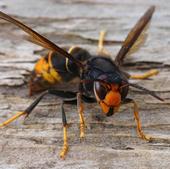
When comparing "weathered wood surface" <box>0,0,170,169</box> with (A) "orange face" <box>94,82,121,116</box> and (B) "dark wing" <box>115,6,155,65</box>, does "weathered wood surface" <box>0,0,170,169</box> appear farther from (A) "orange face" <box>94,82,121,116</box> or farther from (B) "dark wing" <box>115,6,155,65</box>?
(B) "dark wing" <box>115,6,155,65</box>

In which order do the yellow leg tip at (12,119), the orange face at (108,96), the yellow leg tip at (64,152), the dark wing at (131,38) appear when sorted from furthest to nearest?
the dark wing at (131,38)
the yellow leg tip at (12,119)
the orange face at (108,96)
the yellow leg tip at (64,152)

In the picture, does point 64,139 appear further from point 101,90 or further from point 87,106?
point 87,106

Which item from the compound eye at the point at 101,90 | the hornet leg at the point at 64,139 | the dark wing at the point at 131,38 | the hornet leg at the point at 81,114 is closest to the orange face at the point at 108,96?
the compound eye at the point at 101,90

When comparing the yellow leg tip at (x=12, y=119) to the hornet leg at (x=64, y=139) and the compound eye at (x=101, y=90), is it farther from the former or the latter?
the compound eye at (x=101, y=90)

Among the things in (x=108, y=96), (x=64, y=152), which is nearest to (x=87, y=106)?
(x=108, y=96)

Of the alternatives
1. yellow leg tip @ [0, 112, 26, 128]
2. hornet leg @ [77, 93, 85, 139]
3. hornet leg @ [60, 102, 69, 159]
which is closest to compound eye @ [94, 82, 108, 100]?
hornet leg @ [77, 93, 85, 139]

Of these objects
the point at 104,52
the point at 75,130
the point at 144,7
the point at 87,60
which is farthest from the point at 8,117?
the point at 144,7

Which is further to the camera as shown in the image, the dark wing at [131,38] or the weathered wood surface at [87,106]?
the dark wing at [131,38]
